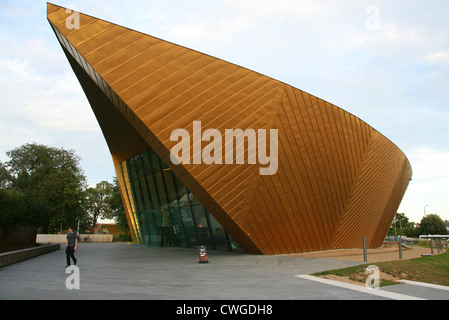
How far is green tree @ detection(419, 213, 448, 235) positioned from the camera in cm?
8881

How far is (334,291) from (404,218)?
139 m

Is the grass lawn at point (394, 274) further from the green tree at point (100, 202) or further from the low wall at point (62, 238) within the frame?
the green tree at point (100, 202)

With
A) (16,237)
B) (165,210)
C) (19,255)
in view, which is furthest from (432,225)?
(19,255)

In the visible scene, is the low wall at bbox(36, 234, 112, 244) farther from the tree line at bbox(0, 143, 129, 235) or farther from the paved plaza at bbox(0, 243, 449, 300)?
the paved plaza at bbox(0, 243, 449, 300)

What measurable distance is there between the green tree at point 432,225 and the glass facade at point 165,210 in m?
84.9

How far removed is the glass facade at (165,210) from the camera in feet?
62.9

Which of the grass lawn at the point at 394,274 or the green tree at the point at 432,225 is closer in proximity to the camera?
the grass lawn at the point at 394,274

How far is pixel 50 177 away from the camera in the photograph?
147 feet

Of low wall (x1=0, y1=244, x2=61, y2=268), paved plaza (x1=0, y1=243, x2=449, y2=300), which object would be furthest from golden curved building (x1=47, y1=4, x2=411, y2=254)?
low wall (x1=0, y1=244, x2=61, y2=268)

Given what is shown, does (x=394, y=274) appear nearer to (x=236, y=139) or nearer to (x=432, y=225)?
(x=236, y=139)

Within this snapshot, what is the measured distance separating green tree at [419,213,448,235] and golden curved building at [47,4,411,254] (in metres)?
82.2

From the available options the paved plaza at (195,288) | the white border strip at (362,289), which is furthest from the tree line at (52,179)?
the white border strip at (362,289)

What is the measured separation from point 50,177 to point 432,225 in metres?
92.0

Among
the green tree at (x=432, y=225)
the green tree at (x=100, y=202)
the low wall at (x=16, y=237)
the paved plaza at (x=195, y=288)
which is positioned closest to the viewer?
the paved plaza at (x=195, y=288)
